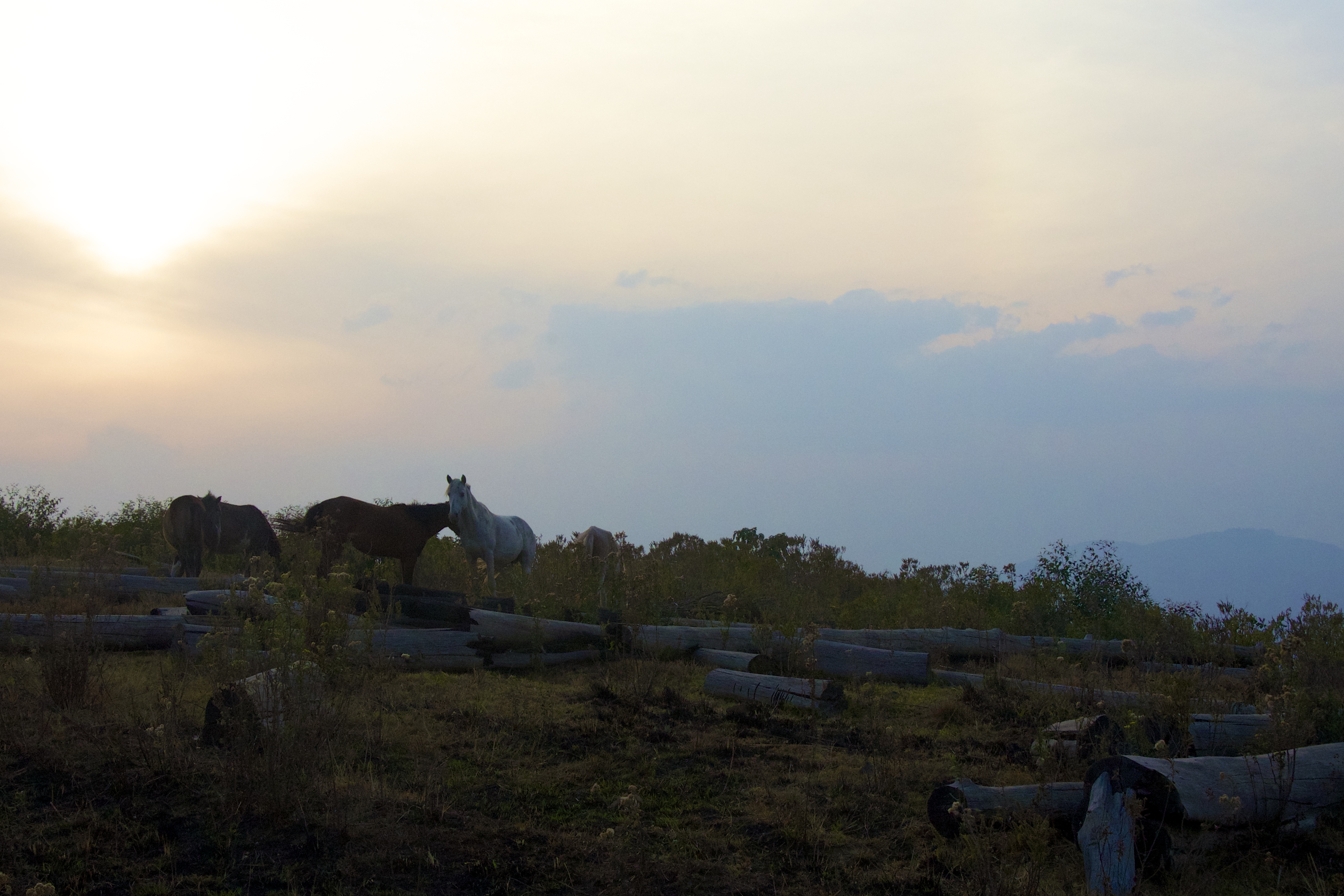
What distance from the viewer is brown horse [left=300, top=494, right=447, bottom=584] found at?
12508 mm

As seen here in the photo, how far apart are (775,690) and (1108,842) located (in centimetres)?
395

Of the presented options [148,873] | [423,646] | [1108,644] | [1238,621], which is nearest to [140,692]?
[423,646]

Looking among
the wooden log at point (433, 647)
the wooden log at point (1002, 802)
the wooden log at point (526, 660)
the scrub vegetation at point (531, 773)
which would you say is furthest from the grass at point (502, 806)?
the wooden log at point (526, 660)

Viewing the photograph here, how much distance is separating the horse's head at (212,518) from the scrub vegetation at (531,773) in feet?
13.6

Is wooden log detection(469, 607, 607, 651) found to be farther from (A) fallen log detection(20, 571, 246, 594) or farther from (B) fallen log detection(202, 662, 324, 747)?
(B) fallen log detection(202, 662, 324, 747)

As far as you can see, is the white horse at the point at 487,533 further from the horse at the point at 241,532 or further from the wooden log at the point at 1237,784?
the wooden log at the point at 1237,784

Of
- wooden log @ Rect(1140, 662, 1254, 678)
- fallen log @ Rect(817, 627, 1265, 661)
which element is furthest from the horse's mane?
wooden log @ Rect(1140, 662, 1254, 678)

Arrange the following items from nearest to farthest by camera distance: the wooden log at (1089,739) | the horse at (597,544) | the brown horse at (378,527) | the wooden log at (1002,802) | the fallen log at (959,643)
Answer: the wooden log at (1002,802)
the wooden log at (1089,739)
the fallen log at (959,643)
the brown horse at (378,527)
the horse at (597,544)

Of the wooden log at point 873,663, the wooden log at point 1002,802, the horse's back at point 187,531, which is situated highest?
the horse's back at point 187,531

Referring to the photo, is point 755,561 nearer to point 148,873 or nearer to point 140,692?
point 140,692

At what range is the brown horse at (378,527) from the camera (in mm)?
12508

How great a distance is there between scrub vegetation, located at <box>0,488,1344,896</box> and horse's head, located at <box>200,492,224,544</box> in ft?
13.6

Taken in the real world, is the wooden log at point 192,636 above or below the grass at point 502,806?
above

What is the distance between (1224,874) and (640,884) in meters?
3.10
